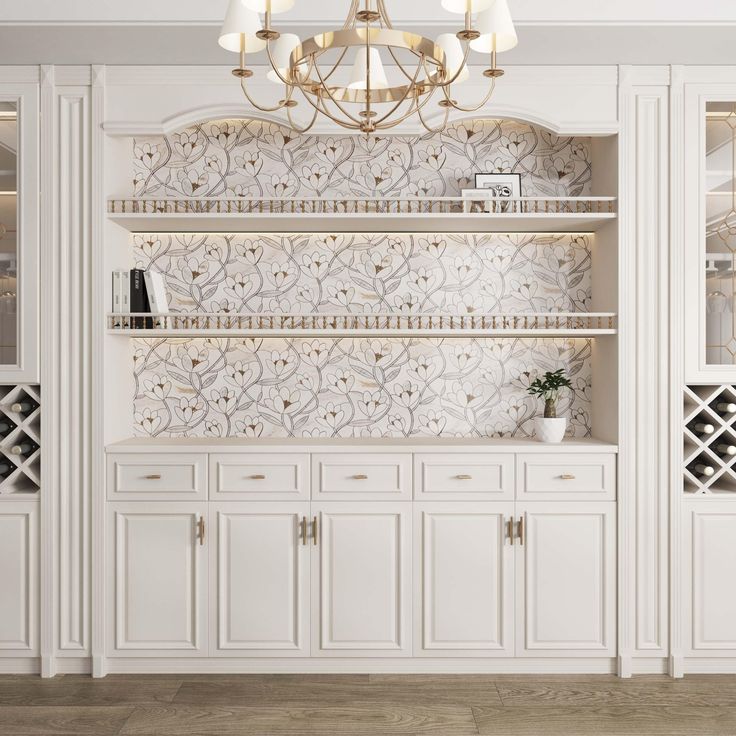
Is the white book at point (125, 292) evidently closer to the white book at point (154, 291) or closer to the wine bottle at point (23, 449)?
the white book at point (154, 291)

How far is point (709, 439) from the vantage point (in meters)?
2.89

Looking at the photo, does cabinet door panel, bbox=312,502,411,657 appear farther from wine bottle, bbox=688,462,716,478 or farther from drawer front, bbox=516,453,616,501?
wine bottle, bbox=688,462,716,478

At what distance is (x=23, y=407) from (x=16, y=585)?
2.47 feet

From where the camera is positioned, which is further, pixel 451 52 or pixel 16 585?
pixel 16 585

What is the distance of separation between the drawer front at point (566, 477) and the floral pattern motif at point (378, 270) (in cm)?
76

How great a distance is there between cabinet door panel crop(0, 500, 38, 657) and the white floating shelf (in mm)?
890

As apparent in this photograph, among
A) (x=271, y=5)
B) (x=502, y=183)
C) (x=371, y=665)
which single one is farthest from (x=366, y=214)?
(x=371, y=665)

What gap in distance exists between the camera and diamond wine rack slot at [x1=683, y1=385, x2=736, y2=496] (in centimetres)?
288

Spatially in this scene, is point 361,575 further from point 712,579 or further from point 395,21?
point 395,21

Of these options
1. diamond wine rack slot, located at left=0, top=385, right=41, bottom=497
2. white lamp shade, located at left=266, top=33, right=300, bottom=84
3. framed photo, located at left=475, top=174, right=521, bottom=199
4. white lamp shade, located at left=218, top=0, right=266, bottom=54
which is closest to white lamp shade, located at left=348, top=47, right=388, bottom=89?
white lamp shade, located at left=266, top=33, right=300, bottom=84

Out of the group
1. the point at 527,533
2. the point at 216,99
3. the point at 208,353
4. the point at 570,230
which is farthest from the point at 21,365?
the point at 570,230

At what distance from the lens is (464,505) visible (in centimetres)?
286

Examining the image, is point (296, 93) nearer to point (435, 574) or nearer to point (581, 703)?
point (435, 574)

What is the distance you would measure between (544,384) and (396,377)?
0.69m
